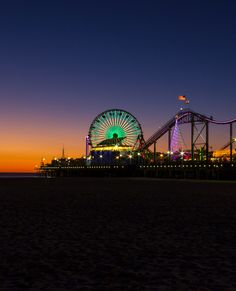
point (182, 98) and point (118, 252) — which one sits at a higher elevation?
point (182, 98)

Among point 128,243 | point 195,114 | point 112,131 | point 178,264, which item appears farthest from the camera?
point 112,131

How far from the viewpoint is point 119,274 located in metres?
7.76

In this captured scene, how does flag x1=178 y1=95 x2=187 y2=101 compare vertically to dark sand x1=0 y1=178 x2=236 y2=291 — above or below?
above

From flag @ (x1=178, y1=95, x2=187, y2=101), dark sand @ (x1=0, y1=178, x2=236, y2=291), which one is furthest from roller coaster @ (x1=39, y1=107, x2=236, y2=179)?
dark sand @ (x1=0, y1=178, x2=236, y2=291)

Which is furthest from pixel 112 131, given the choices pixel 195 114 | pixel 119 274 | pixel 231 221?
pixel 119 274

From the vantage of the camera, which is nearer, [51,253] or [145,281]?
[145,281]

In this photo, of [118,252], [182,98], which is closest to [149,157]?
[182,98]

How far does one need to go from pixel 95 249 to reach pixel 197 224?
5.45 m

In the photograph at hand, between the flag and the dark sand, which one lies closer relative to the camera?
the dark sand

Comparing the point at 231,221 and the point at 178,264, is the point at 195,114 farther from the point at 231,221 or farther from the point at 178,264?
the point at 178,264

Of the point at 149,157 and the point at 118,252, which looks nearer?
the point at 118,252

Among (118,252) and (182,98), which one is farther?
(182,98)

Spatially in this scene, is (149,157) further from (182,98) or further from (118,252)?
(118,252)

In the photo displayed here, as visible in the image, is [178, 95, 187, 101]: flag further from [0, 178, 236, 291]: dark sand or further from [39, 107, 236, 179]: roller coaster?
[0, 178, 236, 291]: dark sand
